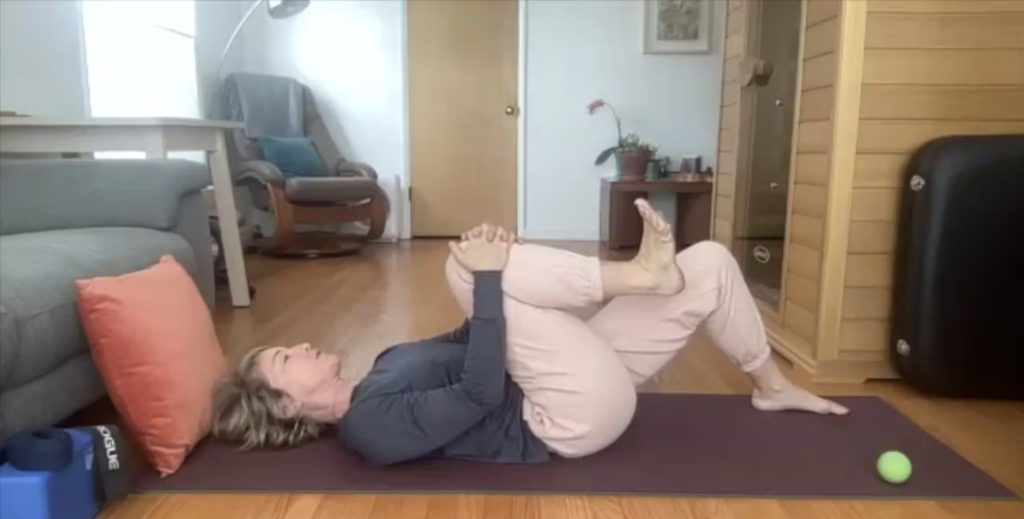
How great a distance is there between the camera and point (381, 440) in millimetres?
1489

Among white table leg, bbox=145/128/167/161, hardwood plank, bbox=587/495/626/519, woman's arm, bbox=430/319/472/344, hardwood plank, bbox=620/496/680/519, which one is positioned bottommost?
hardwood plank, bbox=587/495/626/519

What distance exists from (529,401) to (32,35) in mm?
2653

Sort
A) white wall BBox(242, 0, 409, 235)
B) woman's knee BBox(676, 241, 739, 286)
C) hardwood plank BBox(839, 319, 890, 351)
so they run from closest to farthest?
woman's knee BBox(676, 241, 739, 286)
hardwood plank BBox(839, 319, 890, 351)
white wall BBox(242, 0, 409, 235)

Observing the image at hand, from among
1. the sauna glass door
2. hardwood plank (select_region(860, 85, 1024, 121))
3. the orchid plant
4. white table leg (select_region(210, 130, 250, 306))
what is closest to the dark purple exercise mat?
hardwood plank (select_region(860, 85, 1024, 121))

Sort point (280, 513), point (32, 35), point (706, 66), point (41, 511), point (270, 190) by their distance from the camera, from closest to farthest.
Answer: point (41, 511)
point (280, 513)
point (32, 35)
point (270, 190)
point (706, 66)

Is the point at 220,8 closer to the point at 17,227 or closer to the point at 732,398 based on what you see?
the point at 17,227

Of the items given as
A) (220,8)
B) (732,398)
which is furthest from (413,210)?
(732,398)

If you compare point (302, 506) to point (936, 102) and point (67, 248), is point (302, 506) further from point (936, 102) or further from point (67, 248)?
point (936, 102)

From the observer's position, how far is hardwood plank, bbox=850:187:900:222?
6.86 ft

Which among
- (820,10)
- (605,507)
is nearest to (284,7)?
(820,10)

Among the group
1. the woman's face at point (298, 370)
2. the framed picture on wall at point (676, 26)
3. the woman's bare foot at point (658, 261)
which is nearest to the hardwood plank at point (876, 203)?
the woman's bare foot at point (658, 261)

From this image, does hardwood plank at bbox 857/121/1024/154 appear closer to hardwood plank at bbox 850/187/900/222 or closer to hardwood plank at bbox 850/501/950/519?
hardwood plank at bbox 850/187/900/222

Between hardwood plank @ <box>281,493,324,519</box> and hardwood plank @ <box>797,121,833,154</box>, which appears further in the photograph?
hardwood plank @ <box>797,121,833,154</box>

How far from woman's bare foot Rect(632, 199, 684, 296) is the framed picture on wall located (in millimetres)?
4102
